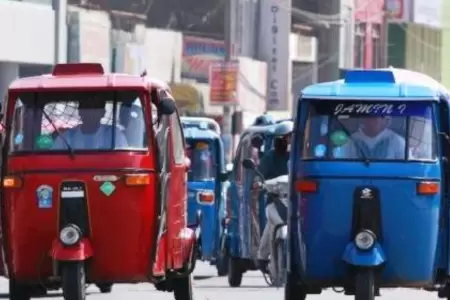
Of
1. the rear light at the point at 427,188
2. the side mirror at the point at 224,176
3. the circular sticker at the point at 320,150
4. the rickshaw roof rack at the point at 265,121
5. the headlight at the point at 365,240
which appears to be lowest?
the side mirror at the point at 224,176

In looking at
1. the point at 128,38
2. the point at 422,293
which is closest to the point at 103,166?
the point at 422,293

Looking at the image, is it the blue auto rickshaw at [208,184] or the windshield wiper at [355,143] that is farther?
the blue auto rickshaw at [208,184]

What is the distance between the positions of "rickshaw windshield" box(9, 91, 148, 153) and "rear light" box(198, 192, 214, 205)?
10645mm

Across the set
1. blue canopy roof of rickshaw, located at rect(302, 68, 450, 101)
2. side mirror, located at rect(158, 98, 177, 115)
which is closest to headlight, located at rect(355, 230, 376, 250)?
blue canopy roof of rickshaw, located at rect(302, 68, 450, 101)

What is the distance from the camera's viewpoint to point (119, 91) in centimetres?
1510

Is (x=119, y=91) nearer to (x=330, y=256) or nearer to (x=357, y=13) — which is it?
(x=330, y=256)

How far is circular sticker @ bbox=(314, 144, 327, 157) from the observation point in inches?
584

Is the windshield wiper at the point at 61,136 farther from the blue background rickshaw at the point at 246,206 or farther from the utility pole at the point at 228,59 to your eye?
the utility pole at the point at 228,59

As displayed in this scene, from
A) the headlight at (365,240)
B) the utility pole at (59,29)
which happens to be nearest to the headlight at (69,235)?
the headlight at (365,240)

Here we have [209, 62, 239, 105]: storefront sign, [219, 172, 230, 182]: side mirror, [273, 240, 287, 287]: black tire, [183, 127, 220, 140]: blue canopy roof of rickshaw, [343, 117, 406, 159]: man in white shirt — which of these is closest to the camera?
[343, 117, 406, 159]: man in white shirt

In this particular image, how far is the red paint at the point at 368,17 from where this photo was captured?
7244 centimetres

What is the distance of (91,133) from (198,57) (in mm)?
39783

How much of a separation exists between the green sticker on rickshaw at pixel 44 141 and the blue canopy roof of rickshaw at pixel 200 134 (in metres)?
10.8

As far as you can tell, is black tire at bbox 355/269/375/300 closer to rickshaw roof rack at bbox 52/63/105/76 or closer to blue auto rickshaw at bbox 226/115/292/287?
rickshaw roof rack at bbox 52/63/105/76
